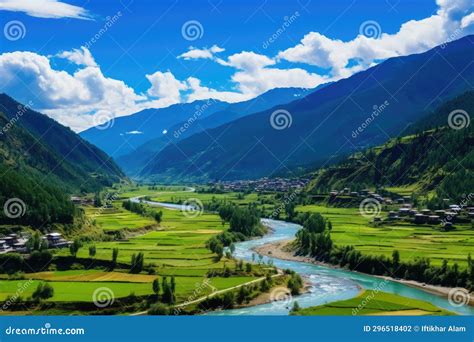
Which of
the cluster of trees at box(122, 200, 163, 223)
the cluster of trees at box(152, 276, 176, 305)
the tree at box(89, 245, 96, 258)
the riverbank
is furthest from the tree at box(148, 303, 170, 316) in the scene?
the cluster of trees at box(122, 200, 163, 223)

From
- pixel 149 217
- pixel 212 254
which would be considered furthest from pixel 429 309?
pixel 149 217

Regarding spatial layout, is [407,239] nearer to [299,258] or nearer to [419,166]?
[299,258]

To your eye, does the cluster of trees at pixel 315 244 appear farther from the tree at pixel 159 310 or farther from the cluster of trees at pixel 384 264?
the tree at pixel 159 310

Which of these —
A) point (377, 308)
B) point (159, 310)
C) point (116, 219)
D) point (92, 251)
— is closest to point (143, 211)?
point (116, 219)

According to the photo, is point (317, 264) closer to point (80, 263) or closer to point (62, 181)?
point (80, 263)

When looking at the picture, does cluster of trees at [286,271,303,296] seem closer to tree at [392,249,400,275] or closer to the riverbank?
the riverbank
